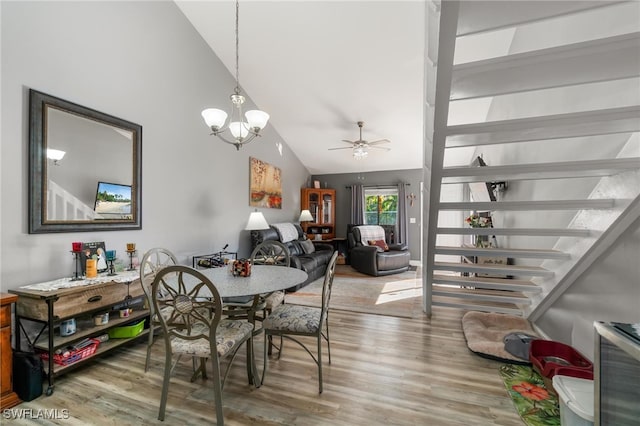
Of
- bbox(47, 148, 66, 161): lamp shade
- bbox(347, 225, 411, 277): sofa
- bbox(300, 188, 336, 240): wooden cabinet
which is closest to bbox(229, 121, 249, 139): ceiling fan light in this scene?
bbox(47, 148, 66, 161): lamp shade

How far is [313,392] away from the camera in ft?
6.11

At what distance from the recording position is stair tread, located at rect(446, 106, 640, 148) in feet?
4.20

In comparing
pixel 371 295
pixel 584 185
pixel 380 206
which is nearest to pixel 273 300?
pixel 371 295

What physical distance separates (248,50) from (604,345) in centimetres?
466

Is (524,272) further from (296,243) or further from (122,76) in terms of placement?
(122,76)

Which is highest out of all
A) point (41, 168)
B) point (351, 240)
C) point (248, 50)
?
point (248, 50)

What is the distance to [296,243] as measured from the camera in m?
5.57

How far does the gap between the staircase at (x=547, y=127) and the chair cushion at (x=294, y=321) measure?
1.25 m

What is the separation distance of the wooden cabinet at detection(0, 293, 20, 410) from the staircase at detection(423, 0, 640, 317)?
2866 millimetres

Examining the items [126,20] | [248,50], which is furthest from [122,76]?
[248,50]

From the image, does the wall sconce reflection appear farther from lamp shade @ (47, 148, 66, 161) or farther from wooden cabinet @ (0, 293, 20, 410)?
wooden cabinet @ (0, 293, 20, 410)

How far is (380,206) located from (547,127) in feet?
19.2

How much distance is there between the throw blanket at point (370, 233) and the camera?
6.26 meters

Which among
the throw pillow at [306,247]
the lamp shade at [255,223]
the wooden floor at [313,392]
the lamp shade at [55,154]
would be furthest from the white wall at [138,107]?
the throw pillow at [306,247]
